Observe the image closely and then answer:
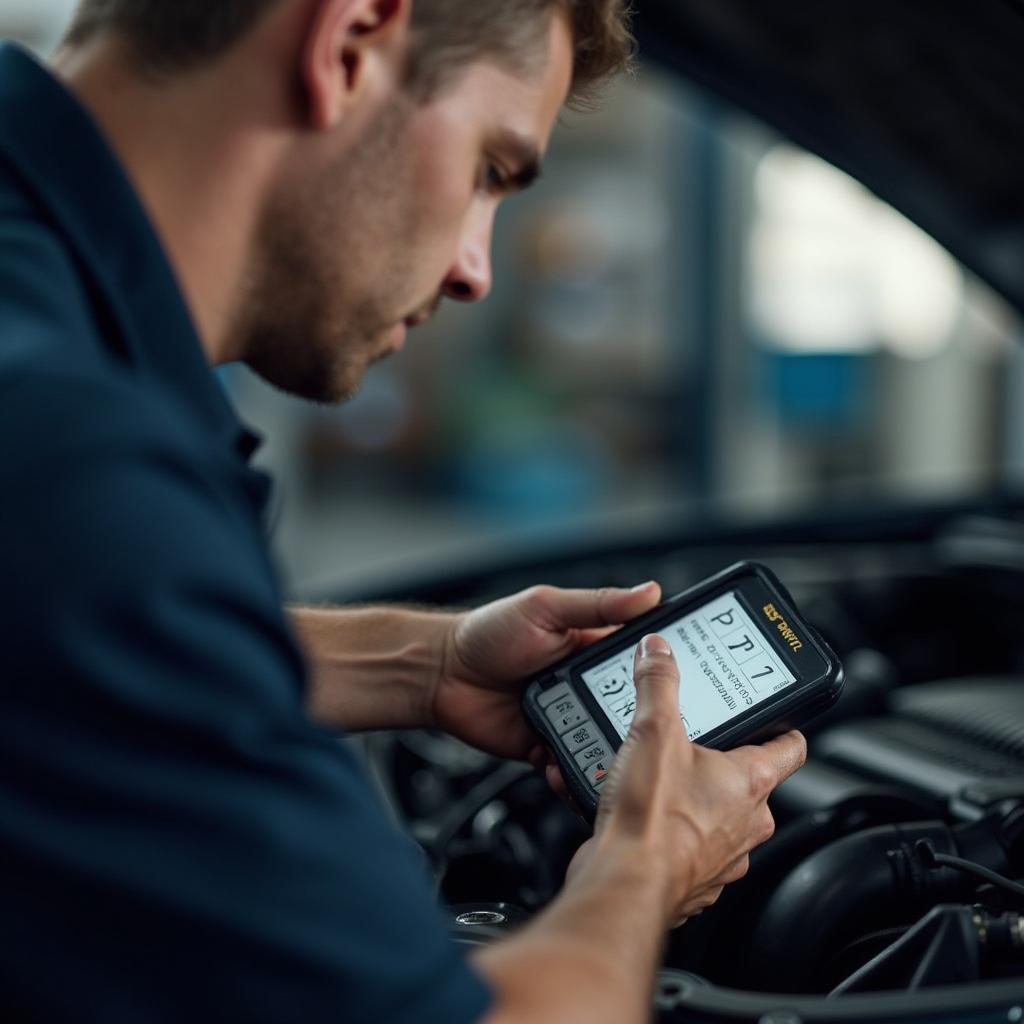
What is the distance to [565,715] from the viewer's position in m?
0.94

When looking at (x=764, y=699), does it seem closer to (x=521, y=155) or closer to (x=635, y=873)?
(x=635, y=873)

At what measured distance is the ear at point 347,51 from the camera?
699mm

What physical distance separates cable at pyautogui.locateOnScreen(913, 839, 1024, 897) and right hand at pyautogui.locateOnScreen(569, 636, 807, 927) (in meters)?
0.13

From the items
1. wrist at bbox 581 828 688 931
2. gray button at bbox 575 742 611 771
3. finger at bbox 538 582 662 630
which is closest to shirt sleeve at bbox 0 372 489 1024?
wrist at bbox 581 828 688 931

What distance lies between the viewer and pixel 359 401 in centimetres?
600

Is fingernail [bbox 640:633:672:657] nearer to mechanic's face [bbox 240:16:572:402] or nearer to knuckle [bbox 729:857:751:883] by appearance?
knuckle [bbox 729:857:751:883]

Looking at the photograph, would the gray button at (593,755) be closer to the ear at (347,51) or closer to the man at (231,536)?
the man at (231,536)

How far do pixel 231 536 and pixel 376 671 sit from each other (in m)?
0.50

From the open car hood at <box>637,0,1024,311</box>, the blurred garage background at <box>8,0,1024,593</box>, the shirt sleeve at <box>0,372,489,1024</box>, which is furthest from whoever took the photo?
the blurred garage background at <box>8,0,1024,593</box>

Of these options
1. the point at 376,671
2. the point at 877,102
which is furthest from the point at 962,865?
the point at 877,102

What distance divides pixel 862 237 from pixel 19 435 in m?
5.18

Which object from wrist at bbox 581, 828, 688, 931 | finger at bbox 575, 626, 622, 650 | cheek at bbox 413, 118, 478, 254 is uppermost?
cheek at bbox 413, 118, 478, 254

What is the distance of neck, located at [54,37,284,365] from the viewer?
2.34ft

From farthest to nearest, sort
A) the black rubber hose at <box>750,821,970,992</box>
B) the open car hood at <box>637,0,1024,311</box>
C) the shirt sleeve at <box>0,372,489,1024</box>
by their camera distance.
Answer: the open car hood at <box>637,0,1024,311</box> → the black rubber hose at <box>750,821,970,992</box> → the shirt sleeve at <box>0,372,489,1024</box>
